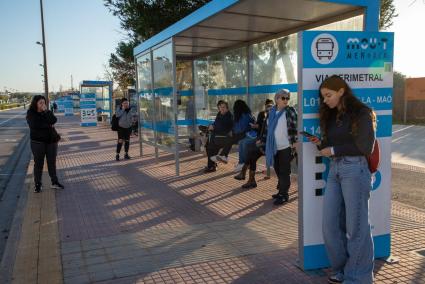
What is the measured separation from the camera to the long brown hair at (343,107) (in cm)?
318

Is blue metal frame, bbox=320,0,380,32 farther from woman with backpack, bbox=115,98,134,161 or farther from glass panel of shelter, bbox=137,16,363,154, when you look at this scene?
woman with backpack, bbox=115,98,134,161

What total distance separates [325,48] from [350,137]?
82 cm

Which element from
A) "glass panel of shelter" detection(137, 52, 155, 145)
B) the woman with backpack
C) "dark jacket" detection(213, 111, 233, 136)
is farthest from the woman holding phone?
the woman with backpack

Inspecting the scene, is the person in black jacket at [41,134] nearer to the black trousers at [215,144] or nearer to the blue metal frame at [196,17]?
the blue metal frame at [196,17]

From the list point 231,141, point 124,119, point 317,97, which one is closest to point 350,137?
A: point 317,97

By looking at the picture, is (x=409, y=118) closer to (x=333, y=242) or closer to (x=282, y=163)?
(x=282, y=163)

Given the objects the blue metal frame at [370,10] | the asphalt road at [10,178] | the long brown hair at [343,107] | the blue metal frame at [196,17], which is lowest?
the asphalt road at [10,178]

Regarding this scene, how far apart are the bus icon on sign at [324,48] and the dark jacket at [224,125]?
496 cm

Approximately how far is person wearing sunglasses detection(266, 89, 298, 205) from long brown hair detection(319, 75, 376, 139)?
239cm

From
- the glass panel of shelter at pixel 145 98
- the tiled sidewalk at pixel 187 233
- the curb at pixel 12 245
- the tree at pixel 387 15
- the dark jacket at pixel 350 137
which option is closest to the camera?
the dark jacket at pixel 350 137

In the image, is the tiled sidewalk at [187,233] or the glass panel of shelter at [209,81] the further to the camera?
the glass panel of shelter at [209,81]

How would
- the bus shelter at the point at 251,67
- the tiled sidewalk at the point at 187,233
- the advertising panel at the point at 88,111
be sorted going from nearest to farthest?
the bus shelter at the point at 251,67 → the tiled sidewalk at the point at 187,233 → the advertising panel at the point at 88,111

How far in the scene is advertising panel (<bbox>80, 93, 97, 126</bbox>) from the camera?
81.3ft

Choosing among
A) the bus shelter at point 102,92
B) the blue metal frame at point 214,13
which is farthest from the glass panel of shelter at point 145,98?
the bus shelter at point 102,92
